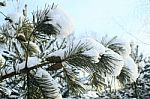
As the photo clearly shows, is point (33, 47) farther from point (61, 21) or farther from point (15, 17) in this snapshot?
point (61, 21)

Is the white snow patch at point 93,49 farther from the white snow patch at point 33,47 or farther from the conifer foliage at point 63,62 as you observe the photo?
the white snow patch at point 33,47

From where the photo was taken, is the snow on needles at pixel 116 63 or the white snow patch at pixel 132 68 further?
the white snow patch at pixel 132 68

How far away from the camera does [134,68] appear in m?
1.48

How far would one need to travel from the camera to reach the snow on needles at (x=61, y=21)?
134 cm

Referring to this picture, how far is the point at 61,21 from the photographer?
1.36 metres

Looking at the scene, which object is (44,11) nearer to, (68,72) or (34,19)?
(34,19)

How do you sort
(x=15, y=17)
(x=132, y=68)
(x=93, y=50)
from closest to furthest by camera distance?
(x=93, y=50) < (x=132, y=68) < (x=15, y=17)

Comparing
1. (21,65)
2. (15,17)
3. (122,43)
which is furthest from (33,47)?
(122,43)

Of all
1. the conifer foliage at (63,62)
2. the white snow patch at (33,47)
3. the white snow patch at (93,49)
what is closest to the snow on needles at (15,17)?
the white snow patch at (33,47)

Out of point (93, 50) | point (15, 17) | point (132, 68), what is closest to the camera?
point (93, 50)

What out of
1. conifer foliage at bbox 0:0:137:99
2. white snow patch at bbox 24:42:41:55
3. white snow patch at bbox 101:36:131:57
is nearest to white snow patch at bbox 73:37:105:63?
conifer foliage at bbox 0:0:137:99

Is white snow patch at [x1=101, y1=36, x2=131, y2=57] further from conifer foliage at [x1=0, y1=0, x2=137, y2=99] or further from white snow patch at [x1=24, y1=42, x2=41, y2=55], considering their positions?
white snow patch at [x1=24, y1=42, x2=41, y2=55]

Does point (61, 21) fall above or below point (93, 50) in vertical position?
above

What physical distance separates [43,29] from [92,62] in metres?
0.25
